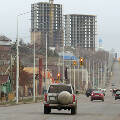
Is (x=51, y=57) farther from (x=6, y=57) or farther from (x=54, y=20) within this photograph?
(x=6, y=57)

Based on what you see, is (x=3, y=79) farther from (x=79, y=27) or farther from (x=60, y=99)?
(x=60, y=99)

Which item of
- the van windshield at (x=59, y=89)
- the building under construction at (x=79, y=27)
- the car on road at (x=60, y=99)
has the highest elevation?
the building under construction at (x=79, y=27)

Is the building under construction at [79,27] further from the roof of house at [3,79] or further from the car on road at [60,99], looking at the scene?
the car on road at [60,99]

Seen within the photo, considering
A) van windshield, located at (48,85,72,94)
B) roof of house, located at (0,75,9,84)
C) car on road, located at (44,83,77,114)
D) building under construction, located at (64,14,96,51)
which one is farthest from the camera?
building under construction, located at (64,14,96,51)

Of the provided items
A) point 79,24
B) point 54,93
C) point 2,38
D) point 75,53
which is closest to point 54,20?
point 2,38

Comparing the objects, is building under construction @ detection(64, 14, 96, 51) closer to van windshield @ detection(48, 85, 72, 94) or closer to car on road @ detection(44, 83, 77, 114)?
van windshield @ detection(48, 85, 72, 94)

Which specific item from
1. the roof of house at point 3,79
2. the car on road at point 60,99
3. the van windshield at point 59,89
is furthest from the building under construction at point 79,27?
the car on road at point 60,99

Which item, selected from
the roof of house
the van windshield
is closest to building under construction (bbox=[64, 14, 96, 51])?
the roof of house

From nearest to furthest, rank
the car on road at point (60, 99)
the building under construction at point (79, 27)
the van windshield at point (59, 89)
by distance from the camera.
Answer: the car on road at point (60, 99)
the van windshield at point (59, 89)
the building under construction at point (79, 27)

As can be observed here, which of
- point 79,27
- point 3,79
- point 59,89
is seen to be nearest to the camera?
point 59,89

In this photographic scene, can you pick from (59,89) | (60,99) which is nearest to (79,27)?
(59,89)

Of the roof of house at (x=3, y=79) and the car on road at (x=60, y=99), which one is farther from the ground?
the car on road at (x=60, y=99)

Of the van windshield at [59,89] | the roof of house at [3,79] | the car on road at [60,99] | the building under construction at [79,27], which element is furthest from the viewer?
the building under construction at [79,27]

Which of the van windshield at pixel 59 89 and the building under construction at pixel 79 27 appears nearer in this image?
the van windshield at pixel 59 89
